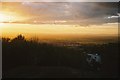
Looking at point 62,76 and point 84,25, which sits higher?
point 84,25

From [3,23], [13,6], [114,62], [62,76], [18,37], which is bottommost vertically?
[62,76]

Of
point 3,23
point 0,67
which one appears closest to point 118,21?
point 3,23

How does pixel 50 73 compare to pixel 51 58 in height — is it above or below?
below

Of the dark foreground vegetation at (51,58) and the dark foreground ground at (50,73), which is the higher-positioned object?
the dark foreground vegetation at (51,58)

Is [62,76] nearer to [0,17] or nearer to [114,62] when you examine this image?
[114,62]

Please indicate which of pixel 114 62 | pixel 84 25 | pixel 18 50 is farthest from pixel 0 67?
pixel 114 62

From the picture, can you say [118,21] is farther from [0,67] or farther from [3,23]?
[0,67]

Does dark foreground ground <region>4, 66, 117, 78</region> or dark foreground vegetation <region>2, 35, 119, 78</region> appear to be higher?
dark foreground vegetation <region>2, 35, 119, 78</region>
